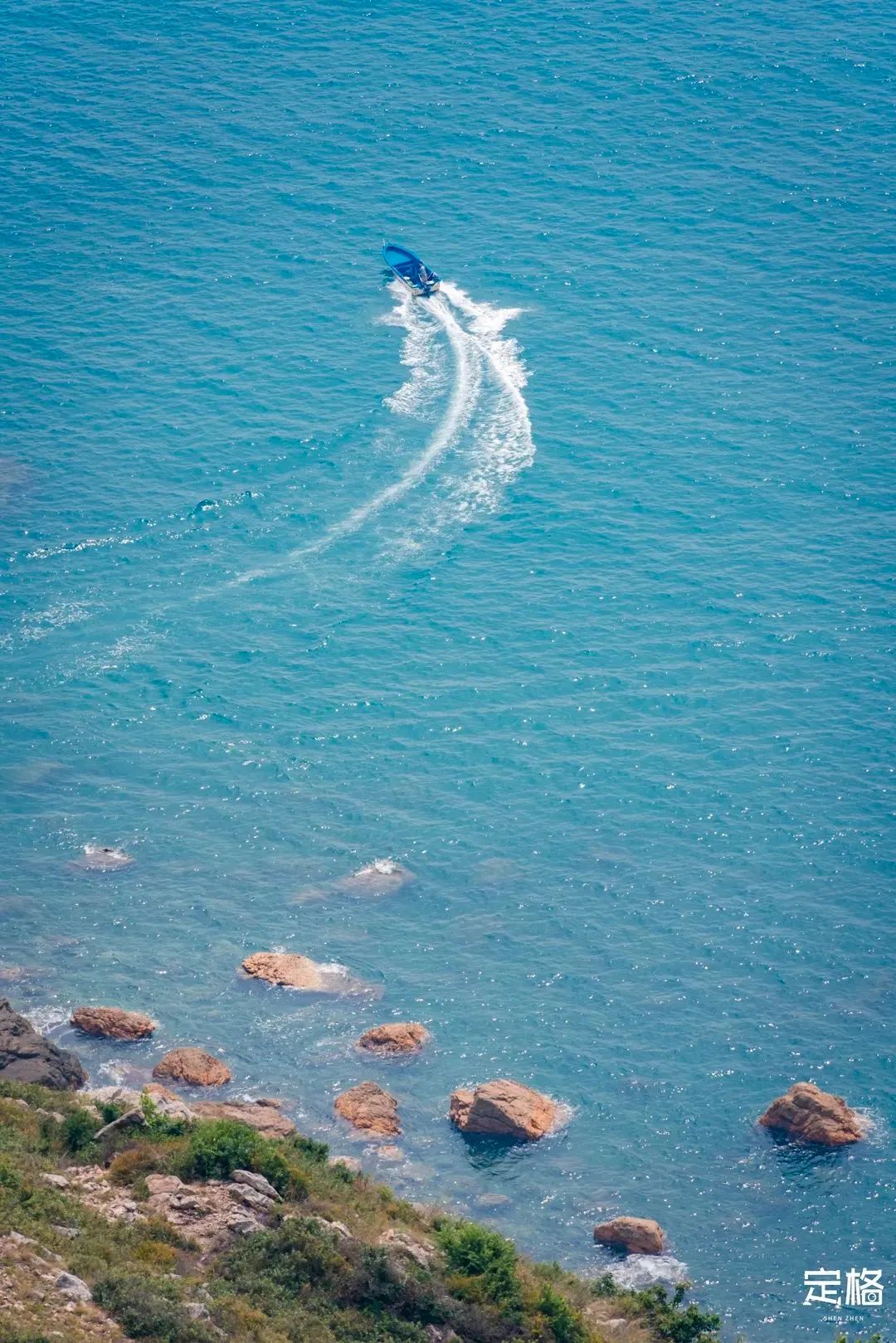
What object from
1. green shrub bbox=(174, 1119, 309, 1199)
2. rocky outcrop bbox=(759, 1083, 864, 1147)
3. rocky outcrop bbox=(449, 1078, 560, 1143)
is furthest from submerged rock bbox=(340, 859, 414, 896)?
green shrub bbox=(174, 1119, 309, 1199)

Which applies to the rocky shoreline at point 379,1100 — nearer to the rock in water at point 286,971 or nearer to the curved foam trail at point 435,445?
the rock in water at point 286,971

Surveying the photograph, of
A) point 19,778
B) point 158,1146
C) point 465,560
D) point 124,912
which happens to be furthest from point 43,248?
point 158,1146

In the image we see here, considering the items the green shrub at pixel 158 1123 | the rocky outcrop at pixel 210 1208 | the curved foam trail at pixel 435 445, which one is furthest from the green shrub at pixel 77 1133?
the curved foam trail at pixel 435 445

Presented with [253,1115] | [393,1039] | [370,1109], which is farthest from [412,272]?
[253,1115]

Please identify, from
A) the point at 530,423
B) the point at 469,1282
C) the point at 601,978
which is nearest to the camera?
the point at 469,1282

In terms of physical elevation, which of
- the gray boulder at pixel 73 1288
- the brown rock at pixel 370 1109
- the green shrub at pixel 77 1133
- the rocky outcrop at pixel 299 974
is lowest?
the brown rock at pixel 370 1109

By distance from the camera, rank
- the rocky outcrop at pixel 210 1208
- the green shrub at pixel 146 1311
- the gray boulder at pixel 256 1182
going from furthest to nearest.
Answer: the gray boulder at pixel 256 1182
the rocky outcrop at pixel 210 1208
the green shrub at pixel 146 1311

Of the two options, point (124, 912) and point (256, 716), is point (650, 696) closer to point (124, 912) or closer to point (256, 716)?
point (256, 716)
